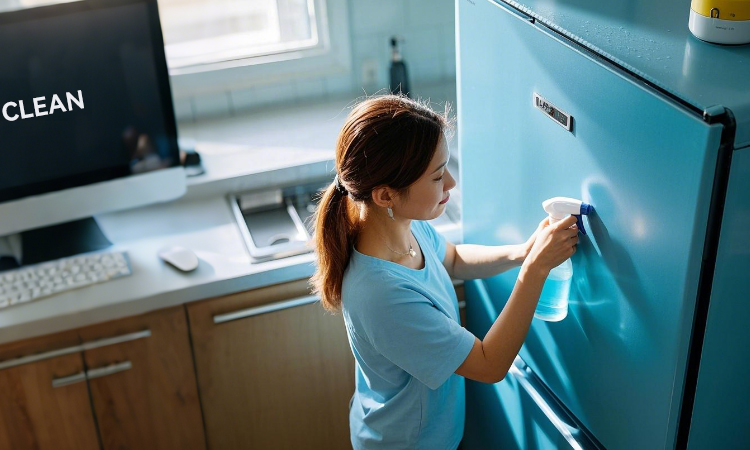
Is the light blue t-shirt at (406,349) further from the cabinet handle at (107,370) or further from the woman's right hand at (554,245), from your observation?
the cabinet handle at (107,370)

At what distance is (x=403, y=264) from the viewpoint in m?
1.62

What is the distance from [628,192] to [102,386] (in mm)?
1319

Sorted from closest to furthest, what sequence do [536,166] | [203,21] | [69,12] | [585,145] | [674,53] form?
[674,53]
[585,145]
[536,166]
[69,12]
[203,21]

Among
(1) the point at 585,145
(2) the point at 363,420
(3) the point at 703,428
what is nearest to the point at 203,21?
(2) the point at 363,420

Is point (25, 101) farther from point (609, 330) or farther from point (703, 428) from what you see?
point (703, 428)

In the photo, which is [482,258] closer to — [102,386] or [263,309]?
[263,309]

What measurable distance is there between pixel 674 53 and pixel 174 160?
1.30 metres

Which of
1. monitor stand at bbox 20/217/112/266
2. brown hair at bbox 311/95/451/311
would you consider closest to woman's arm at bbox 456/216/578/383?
brown hair at bbox 311/95/451/311

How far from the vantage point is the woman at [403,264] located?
4.78 ft

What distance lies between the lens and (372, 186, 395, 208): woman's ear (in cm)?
149

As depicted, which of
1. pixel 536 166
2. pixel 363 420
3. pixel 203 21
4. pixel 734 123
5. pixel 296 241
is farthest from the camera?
pixel 203 21

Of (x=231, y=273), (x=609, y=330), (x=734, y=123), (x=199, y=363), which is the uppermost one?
(x=734, y=123)

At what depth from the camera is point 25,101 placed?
6.54ft

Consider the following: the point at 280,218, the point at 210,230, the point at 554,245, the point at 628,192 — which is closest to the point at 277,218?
the point at 280,218
